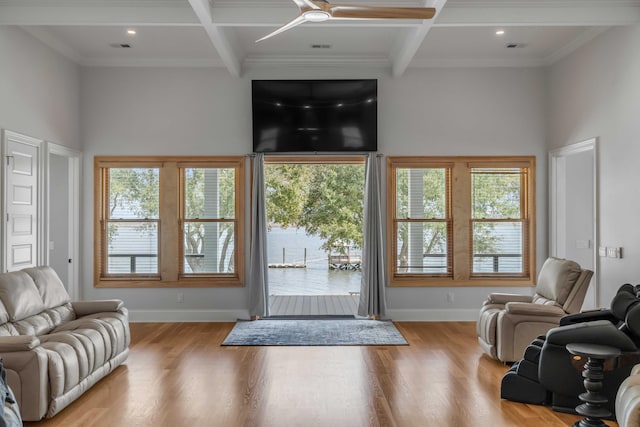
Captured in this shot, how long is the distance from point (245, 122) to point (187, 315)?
2.73 meters

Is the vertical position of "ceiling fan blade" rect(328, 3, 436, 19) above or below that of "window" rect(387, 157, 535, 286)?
above

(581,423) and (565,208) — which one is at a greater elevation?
(565,208)

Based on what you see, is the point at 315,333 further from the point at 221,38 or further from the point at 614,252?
the point at 221,38

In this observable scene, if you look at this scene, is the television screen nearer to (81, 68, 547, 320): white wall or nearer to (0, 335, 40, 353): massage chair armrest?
(81, 68, 547, 320): white wall

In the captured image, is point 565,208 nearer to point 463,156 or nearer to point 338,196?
point 463,156

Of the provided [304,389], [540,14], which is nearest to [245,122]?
[540,14]

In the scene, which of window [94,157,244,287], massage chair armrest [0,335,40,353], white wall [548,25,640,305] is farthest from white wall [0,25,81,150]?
white wall [548,25,640,305]

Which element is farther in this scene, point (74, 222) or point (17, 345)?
point (74, 222)

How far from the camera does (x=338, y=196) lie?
545 inches

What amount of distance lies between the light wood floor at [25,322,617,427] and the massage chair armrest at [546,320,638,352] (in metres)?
0.58

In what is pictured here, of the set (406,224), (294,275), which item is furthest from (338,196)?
(406,224)

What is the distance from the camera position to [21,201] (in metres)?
5.54

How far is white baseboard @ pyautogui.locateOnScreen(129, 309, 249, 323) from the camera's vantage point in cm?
700

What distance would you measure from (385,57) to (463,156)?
1708mm
